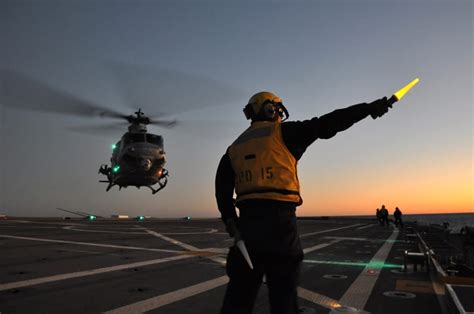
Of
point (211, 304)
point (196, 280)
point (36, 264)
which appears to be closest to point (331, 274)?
point (196, 280)

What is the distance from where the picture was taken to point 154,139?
31250mm

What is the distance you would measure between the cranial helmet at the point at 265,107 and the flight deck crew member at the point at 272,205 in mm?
199

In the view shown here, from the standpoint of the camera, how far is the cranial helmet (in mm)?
3354

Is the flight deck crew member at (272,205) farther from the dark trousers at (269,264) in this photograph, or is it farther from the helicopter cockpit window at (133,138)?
the helicopter cockpit window at (133,138)

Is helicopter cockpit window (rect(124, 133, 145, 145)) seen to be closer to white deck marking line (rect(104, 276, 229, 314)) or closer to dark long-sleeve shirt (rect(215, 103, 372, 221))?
white deck marking line (rect(104, 276, 229, 314))

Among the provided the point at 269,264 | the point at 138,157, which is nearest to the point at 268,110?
the point at 269,264

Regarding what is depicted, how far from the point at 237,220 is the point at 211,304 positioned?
8.42 feet

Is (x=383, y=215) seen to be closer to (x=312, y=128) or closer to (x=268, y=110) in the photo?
(x=268, y=110)

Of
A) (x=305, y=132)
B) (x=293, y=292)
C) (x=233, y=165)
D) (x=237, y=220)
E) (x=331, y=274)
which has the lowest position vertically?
(x=331, y=274)

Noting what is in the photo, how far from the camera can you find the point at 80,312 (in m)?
4.71

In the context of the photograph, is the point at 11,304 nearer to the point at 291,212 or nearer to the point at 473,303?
the point at 291,212


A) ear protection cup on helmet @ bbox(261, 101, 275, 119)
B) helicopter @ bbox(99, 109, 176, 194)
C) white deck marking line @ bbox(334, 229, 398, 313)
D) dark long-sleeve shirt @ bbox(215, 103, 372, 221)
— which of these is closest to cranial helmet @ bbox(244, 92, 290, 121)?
ear protection cup on helmet @ bbox(261, 101, 275, 119)

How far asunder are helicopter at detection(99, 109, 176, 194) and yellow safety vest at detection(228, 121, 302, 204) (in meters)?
27.2

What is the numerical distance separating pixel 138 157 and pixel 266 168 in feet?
90.4
